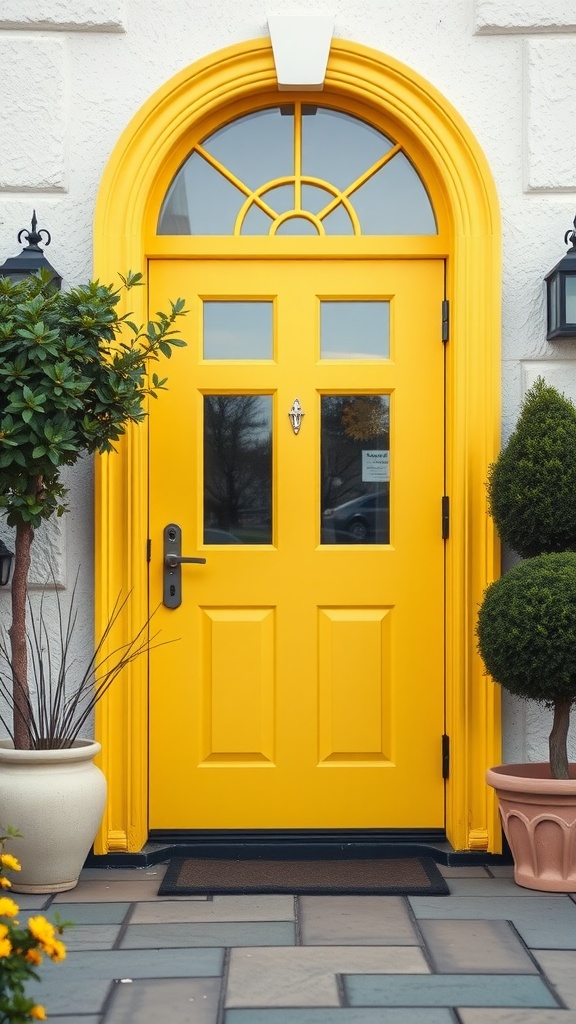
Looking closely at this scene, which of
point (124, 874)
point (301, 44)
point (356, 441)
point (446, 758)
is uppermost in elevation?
point (301, 44)

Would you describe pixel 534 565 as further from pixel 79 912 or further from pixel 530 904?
pixel 79 912

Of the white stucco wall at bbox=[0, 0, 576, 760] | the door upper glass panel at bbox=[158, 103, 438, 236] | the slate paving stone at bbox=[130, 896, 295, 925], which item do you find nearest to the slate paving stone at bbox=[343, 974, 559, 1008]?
the slate paving stone at bbox=[130, 896, 295, 925]

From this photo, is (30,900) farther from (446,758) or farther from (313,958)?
(446,758)

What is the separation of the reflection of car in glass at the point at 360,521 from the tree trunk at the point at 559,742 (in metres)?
0.92

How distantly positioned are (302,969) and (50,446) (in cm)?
170

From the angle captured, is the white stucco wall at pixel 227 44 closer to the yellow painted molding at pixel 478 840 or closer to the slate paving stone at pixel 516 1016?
the yellow painted molding at pixel 478 840

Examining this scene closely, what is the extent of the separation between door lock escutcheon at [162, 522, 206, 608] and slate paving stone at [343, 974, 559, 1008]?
1.66 metres

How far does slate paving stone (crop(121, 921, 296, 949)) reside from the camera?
3.35 meters

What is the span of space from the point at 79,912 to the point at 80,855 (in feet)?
0.80

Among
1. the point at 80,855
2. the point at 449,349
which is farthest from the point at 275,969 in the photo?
the point at 449,349

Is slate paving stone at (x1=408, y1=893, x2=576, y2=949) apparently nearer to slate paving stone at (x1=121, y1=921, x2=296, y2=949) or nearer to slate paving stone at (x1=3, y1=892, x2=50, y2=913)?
slate paving stone at (x1=121, y1=921, x2=296, y2=949)

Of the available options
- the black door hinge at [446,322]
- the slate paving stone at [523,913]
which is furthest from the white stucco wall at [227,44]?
the slate paving stone at [523,913]

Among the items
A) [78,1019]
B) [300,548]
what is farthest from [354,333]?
[78,1019]

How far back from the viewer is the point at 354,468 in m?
4.45
